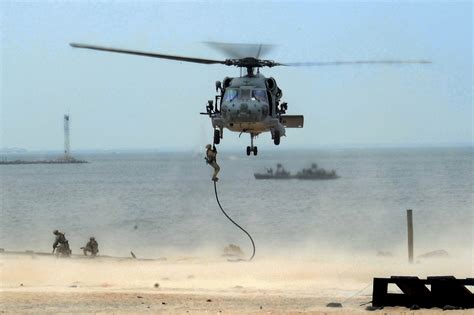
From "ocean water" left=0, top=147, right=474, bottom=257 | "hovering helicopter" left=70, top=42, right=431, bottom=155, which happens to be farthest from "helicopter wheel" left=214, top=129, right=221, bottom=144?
"ocean water" left=0, top=147, right=474, bottom=257

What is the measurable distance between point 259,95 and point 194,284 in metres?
7.96

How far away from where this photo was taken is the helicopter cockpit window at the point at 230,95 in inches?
1018

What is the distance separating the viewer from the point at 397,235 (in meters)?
72.4

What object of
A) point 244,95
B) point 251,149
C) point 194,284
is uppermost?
point 244,95

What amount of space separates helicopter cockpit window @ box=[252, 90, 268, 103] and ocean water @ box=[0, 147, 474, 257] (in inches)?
1215

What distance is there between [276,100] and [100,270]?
12.1 metres

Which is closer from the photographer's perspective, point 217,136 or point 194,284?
point 217,136

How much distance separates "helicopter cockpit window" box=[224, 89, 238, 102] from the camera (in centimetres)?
2586

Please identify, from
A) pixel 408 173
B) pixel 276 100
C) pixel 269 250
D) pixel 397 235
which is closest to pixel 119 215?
pixel 397 235

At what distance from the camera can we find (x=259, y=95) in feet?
85.3

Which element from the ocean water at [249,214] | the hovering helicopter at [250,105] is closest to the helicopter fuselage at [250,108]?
the hovering helicopter at [250,105]

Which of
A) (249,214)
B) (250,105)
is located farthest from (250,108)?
(249,214)

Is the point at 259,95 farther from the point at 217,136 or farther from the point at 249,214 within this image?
the point at 249,214

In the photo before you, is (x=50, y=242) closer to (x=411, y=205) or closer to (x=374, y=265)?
(x=374, y=265)
